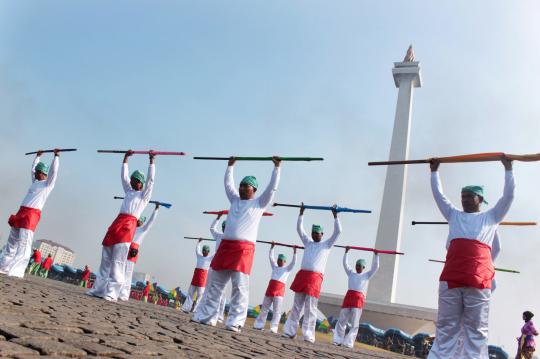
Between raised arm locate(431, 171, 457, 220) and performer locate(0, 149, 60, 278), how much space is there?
6.81 metres

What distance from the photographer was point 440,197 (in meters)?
5.20

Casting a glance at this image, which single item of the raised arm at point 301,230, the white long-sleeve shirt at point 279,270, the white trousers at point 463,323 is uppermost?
the raised arm at point 301,230

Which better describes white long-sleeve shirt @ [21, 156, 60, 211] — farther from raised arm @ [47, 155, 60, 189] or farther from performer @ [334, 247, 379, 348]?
performer @ [334, 247, 379, 348]

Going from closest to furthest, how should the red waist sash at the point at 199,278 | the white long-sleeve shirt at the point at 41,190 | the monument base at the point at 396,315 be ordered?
the white long-sleeve shirt at the point at 41,190, the red waist sash at the point at 199,278, the monument base at the point at 396,315

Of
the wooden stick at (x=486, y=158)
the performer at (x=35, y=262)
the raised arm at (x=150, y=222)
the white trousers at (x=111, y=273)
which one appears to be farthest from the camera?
the performer at (x=35, y=262)

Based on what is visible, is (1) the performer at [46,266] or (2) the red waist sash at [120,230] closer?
(2) the red waist sash at [120,230]

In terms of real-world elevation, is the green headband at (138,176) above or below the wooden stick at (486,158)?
below

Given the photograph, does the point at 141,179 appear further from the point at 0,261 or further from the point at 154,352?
the point at 154,352

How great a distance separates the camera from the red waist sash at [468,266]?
4.42 meters

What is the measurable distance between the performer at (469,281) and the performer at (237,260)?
2.57 m

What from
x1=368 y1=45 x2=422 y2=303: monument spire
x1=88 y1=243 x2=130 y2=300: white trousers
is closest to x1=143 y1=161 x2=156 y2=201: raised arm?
x1=88 y1=243 x2=130 y2=300: white trousers

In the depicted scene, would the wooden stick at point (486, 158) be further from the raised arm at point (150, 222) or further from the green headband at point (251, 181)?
the raised arm at point (150, 222)

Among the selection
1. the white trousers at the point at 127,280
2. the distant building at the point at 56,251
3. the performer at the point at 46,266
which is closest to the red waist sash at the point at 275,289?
the white trousers at the point at 127,280

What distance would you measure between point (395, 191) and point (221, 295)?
21.8m
